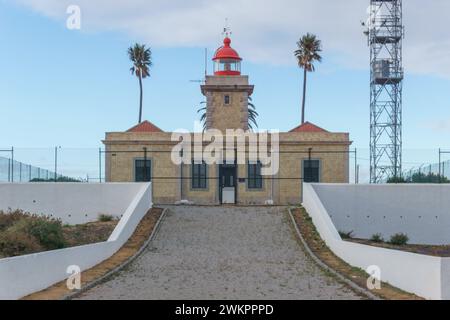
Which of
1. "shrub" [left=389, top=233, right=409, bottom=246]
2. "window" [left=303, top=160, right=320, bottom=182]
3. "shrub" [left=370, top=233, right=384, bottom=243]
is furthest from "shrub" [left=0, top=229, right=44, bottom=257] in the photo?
"window" [left=303, top=160, right=320, bottom=182]

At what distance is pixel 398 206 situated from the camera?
3219cm

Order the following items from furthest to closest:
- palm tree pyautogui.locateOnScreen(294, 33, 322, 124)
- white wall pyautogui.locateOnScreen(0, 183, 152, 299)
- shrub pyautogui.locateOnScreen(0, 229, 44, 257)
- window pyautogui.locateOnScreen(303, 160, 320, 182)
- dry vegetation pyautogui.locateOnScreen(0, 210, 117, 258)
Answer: palm tree pyautogui.locateOnScreen(294, 33, 322, 124), window pyautogui.locateOnScreen(303, 160, 320, 182), dry vegetation pyautogui.locateOnScreen(0, 210, 117, 258), shrub pyautogui.locateOnScreen(0, 229, 44, 257), white wall pyautogui.locateOnScreen(0, 183, 152, 299)

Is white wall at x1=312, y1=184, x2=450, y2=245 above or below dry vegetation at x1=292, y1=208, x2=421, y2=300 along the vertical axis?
above

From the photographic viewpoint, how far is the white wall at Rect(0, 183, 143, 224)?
32.0 meters

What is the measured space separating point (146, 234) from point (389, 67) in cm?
3188

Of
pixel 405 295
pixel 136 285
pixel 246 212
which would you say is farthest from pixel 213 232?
pixel 405 295

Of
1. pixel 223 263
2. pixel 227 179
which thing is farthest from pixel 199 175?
pixel 223 263

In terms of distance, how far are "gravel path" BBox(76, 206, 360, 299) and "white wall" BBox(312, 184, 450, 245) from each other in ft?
9.07

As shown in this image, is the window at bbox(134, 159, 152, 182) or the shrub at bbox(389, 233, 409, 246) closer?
the shrub at bbox(389, 233, 409, 246)

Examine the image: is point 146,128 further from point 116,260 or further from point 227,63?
point 116,260

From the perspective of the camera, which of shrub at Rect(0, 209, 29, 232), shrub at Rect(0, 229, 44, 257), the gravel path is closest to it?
the gravel path

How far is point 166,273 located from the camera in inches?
770

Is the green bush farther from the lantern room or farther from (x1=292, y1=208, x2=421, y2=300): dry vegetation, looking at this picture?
the lantern room
